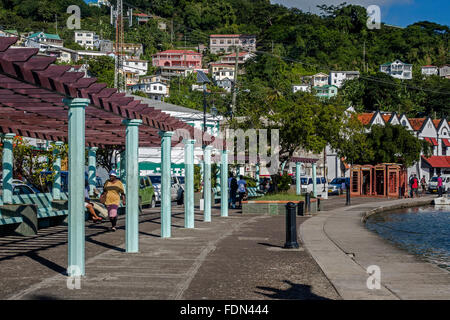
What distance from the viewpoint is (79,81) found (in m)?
9.95

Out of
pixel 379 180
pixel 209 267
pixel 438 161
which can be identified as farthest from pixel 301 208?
pixel 438 161

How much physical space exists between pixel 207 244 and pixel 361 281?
557cm

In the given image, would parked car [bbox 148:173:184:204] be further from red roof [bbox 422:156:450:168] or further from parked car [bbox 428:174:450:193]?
red roof [bbox 422:156:450:168]

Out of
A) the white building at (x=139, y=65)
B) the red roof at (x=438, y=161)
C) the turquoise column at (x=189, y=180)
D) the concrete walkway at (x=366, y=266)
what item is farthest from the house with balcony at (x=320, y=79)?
the turquoise column at (x=189, y=180)

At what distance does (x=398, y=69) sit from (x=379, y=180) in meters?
142

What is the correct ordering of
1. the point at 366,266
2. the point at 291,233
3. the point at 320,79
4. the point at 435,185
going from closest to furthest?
the point at 366,266
the point at 291,233
the point at 435,185
the point at 320,79

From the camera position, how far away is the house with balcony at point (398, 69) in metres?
180

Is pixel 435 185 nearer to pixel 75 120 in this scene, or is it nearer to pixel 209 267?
pixel 209 267

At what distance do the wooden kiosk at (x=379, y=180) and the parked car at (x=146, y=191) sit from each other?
23376 millimetres

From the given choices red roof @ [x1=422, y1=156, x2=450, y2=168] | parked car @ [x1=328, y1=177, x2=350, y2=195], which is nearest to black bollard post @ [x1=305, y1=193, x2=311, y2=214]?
parked car @ [x1=328, y1=177, x2=350, y2=195]

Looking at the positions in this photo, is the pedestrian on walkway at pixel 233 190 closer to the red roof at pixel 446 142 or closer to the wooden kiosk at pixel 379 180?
the wooden kiosk at pixel 379 180

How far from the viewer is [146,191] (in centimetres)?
3045

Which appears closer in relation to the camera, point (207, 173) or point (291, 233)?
point (291, 233)

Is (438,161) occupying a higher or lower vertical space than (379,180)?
higher
